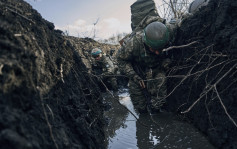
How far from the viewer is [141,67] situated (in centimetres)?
495

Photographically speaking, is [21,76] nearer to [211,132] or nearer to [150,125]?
[211,132]

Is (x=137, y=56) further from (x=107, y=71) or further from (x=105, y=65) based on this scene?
(x=105, y=65)

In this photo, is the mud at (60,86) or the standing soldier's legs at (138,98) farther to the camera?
the standing soldier's legs at (138,98)

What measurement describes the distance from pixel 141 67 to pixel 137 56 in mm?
365

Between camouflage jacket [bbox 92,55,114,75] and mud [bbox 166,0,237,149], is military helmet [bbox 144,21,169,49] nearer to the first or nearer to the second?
mud [bbox 166,0,237,149]

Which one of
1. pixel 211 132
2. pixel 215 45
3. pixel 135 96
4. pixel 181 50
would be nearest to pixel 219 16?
pixel 215 45

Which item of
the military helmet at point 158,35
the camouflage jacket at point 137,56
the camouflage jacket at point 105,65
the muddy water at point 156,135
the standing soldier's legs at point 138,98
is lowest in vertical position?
the muddy water at point 156,135

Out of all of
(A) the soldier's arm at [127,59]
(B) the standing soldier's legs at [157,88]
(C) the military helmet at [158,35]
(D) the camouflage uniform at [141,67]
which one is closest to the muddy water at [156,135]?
(B) the standing soldier's legs at [157,88]

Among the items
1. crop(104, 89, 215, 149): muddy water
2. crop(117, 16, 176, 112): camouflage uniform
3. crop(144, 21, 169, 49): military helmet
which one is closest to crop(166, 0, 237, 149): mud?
crop(104, 89, 215, 149): muddy water

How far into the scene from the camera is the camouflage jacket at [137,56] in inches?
176

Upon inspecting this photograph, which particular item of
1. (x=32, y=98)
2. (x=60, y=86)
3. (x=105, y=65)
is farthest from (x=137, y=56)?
(x=105, y=65)

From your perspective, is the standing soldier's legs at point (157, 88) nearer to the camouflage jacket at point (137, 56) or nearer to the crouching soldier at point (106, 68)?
the camouflage jacket at point (137, 56)

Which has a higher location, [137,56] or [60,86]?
[137,56]

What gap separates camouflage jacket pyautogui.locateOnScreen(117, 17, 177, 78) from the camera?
447 cm
